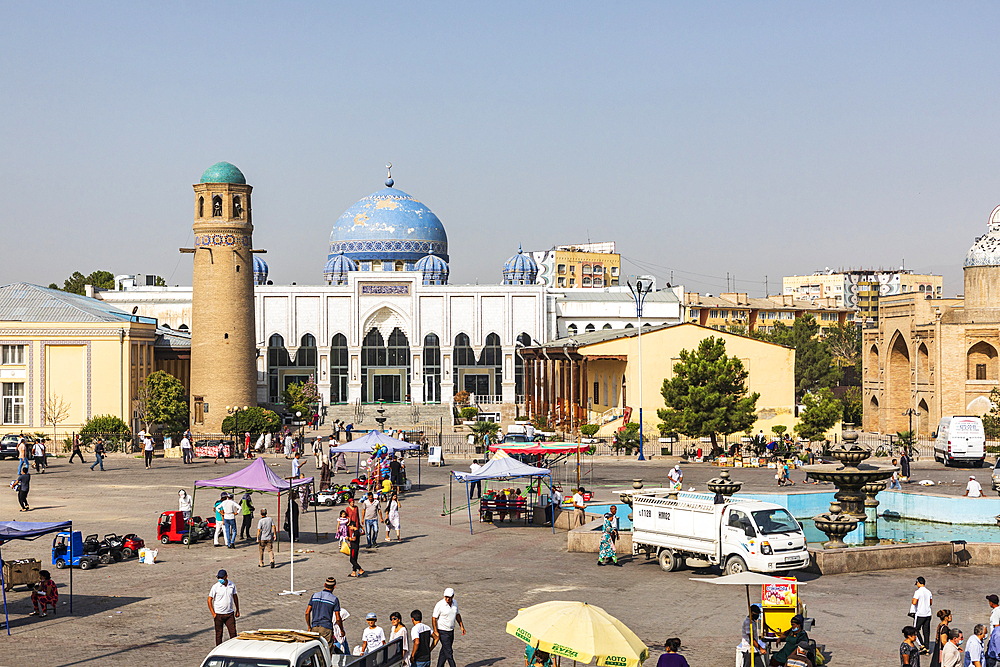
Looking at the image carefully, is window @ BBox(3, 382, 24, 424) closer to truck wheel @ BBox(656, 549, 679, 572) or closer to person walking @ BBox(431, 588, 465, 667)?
truck wheel @ BBox(656, 549, 679, 572)

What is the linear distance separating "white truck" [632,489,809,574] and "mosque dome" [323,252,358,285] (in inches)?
2318

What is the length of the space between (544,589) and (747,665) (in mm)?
5652

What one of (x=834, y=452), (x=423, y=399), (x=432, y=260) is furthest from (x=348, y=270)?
(x=834, y=452)

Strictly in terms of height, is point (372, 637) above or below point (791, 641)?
above

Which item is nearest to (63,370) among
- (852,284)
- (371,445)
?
(371,445)

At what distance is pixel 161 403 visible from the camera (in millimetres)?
48094

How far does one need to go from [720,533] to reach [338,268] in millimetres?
62275

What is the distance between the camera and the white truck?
708 inches

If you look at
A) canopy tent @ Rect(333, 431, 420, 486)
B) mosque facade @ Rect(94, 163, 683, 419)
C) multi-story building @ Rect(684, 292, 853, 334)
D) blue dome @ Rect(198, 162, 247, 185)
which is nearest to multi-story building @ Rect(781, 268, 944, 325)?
multi-story building @ Rect(684, 292, 853, 334)

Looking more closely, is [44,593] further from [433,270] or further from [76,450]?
[433,270]

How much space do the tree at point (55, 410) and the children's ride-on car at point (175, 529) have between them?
28854 mm

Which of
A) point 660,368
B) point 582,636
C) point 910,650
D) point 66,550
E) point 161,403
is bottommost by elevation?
point 910,650

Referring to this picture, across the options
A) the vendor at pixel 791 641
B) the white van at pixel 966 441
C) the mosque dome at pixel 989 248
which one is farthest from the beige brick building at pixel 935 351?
the vendor at pixel 791 641

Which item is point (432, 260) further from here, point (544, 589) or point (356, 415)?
point (544, 589)
